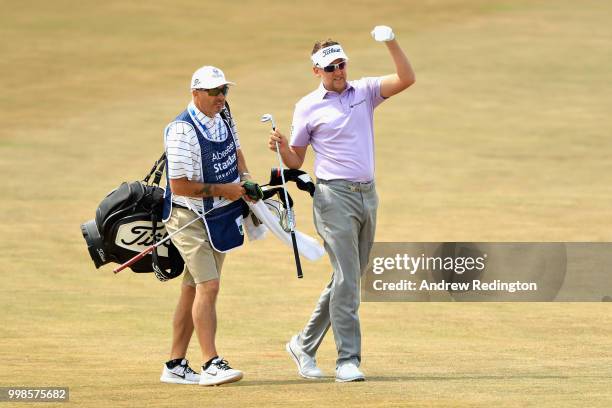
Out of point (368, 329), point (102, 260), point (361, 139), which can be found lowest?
point (368, 329)

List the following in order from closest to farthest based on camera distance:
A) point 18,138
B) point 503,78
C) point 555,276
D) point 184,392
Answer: point 184,392
point 555,276
point 18,138
point 503,78

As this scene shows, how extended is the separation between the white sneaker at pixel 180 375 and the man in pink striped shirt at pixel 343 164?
0.74 m

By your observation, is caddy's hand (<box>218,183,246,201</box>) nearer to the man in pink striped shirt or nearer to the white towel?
the white towel

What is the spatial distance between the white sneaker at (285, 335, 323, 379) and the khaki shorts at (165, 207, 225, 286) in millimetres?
818

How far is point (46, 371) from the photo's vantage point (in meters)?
8.98

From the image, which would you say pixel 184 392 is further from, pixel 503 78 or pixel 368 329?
pixel 503 78

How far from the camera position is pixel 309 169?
19.2 meters

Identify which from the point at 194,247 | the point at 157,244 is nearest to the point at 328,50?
the point at 194,247

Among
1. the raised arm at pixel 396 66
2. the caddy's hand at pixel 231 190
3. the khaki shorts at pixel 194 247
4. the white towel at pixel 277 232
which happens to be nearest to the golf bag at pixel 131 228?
the khaki shorts at pixel 194 247

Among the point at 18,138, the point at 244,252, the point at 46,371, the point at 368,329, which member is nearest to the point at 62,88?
the point at 18,138

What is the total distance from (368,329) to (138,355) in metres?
2.20

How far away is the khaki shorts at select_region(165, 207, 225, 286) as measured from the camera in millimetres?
8562

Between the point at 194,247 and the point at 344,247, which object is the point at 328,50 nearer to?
the point at 344,247

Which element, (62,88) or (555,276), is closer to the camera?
(555,276)
